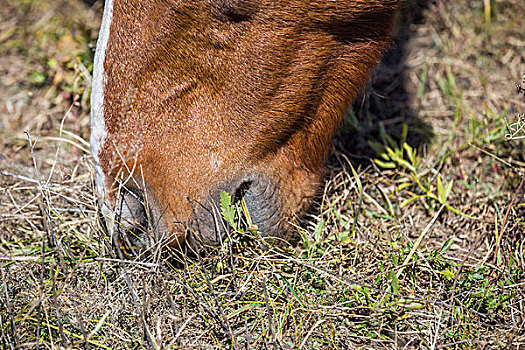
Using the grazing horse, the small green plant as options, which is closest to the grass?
the small green plant

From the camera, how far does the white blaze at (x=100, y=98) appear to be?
168 centimetres

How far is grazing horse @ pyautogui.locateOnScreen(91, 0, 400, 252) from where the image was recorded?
1.58m

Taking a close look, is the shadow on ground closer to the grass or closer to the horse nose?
the grass

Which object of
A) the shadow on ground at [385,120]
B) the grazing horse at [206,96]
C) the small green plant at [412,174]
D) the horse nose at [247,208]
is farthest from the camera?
the shadow on ground at [385,120]

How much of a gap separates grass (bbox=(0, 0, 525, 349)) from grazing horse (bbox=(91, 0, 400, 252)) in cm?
14

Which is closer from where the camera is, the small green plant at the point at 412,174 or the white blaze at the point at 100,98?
the white blaze at the point at 100,98

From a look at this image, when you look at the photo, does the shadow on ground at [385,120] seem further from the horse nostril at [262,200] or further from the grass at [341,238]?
the horse nostril at [262,200]

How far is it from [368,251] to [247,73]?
95cm

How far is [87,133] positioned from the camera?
273cm

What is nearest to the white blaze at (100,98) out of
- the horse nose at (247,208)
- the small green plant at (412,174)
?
the horse nose at (247,208)

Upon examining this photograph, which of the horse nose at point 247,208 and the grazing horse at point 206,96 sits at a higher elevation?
the grazing horse at point 206,96

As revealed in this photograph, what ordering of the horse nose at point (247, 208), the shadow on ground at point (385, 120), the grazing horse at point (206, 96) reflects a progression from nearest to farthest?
the grazing horse at point (206, 96) → the horse nose at point (247, 208) → the shadow on ground at point (385, 120)

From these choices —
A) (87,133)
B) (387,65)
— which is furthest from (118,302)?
(387,65)

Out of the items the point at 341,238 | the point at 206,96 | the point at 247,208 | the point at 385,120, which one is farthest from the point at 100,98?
the point at 385,120
